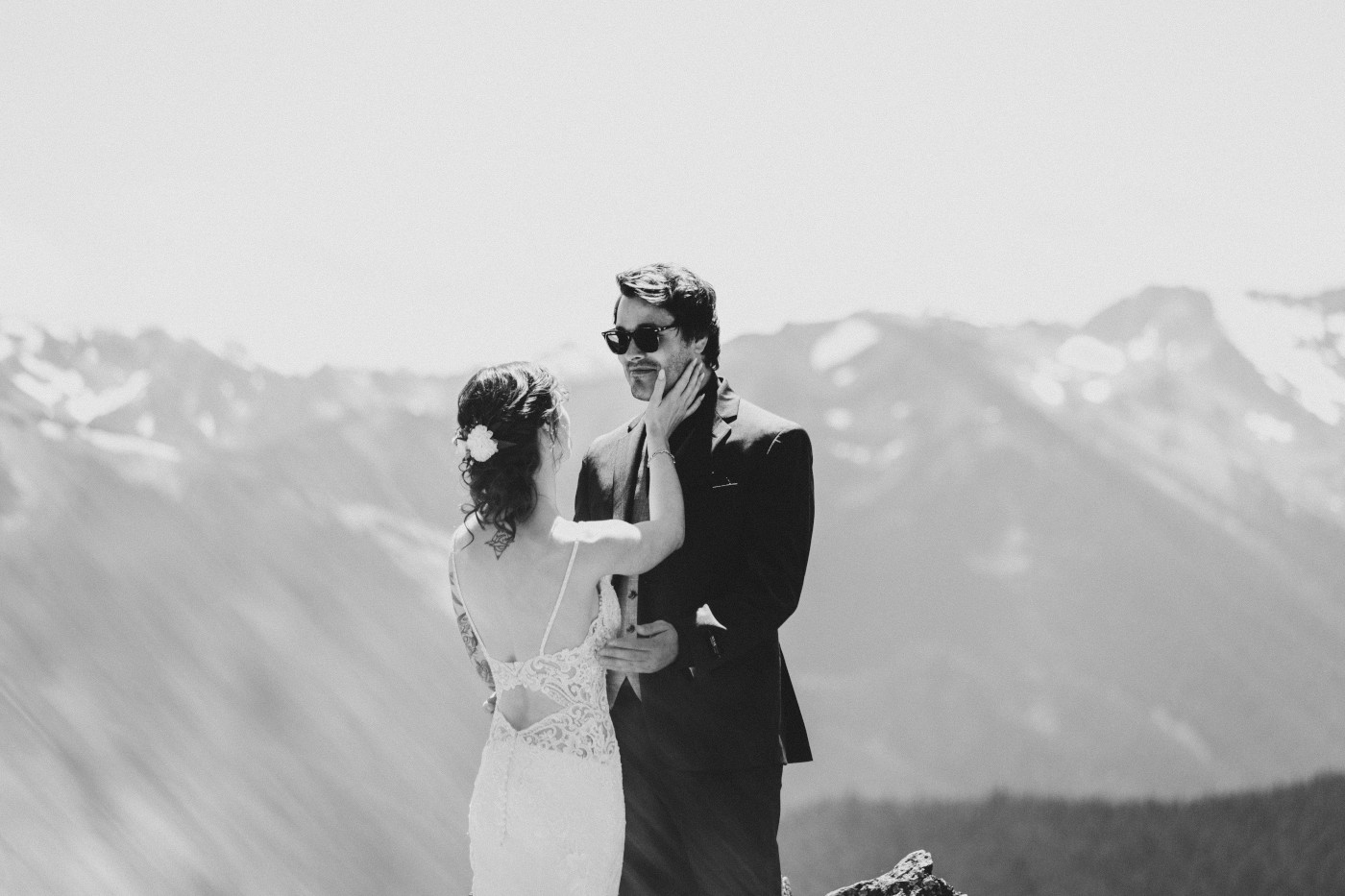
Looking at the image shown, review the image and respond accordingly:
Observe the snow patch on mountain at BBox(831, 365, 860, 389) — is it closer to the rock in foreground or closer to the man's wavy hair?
the rock in foreground

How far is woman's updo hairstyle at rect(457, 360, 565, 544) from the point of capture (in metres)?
2.91

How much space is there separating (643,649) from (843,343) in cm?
5631

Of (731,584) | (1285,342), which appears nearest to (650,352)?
(731,584)

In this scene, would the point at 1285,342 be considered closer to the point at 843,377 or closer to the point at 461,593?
the point at 843,377

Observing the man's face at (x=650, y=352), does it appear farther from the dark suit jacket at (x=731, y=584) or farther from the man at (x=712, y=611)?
the dark suit jacket at (x=731, y=584)

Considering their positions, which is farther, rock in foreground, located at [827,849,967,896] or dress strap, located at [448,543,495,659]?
rock in foreground, located at [827,849,967,896]

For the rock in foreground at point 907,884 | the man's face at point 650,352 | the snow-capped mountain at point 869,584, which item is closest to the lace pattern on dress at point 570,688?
the man's face at point 650,352

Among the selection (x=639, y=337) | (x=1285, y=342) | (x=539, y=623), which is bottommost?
(x=1285, y=342)

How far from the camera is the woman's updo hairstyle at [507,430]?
2.91 m

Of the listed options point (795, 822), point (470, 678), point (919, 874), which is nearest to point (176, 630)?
point (470, 678)

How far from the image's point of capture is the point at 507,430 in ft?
9.53

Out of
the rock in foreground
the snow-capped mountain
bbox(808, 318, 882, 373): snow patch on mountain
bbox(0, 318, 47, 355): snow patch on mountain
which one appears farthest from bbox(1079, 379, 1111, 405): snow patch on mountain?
bbox(0, 318, 47, 355): snow patch on mountain

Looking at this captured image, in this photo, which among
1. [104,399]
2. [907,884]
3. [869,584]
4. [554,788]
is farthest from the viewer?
[104,399]

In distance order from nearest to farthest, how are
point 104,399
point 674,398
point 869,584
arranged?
point 674,398 < point 869,584 < point 104,399
